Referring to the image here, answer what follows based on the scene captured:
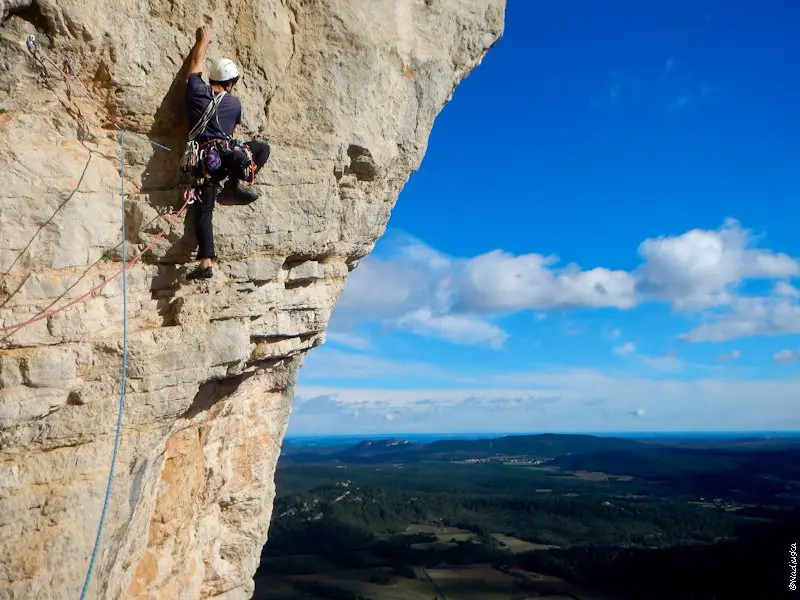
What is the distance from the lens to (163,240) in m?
6.05

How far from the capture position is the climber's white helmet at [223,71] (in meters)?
5.78

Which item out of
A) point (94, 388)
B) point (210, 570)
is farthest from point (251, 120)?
point (210, 570)

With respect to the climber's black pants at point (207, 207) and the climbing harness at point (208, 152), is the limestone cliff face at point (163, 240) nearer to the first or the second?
the climber's black pants at point (207, 207)

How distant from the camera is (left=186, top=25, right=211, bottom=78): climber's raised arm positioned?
5.79 m

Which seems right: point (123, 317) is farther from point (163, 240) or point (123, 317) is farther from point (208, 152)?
point (208, 152)

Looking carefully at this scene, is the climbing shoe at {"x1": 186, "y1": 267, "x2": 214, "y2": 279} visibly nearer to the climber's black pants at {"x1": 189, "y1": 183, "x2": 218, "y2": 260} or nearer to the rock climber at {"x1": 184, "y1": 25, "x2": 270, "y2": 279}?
the rock climber at {"x1": 184, "y1": 25, "x2": 270, "y2": 279}

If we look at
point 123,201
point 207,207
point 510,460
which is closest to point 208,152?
point 207,207

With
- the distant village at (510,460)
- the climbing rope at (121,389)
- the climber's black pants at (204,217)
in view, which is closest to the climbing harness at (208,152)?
the climber's black pants at (204,217)

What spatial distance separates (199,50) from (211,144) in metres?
0.91

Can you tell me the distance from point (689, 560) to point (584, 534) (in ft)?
45.1

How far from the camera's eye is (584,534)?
2261 inches

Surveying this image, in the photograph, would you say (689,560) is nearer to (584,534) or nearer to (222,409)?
(584,534)

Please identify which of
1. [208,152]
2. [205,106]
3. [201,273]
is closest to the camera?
[205,106]

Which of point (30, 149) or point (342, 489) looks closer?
point (30, 149)
